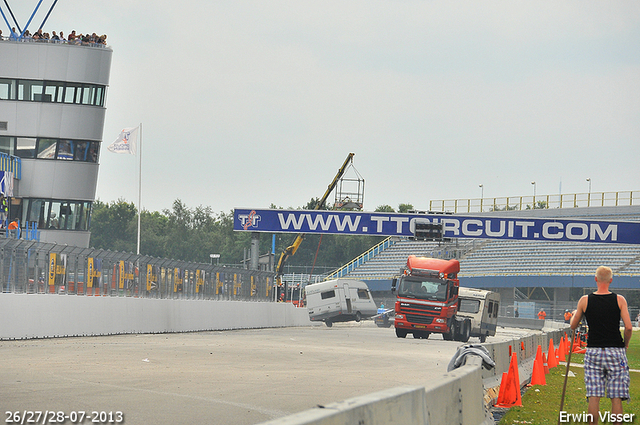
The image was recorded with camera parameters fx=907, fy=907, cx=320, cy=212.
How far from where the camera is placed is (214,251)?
13638cm

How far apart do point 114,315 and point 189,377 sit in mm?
12827

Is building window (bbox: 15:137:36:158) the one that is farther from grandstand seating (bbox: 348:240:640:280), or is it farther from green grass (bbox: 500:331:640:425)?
grandstand seating (bbox: 348:240:640:280)

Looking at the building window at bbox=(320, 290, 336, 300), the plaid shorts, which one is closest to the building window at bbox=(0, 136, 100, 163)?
the building window at bbox=(320, 290, 336, 300)

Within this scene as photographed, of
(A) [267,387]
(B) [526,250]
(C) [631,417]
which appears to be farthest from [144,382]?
(B) [526,250]

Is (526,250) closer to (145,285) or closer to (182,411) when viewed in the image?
(145,285)

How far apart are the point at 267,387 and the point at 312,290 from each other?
130ft

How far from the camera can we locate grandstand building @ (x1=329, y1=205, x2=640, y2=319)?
68.7m

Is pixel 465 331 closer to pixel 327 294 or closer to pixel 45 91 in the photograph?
pixel 327 294

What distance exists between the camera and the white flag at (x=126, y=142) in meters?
58.3

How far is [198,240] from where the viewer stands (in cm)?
13975

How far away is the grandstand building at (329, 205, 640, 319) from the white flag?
2422cm

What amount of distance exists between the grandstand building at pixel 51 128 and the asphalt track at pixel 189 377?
27.0 metres

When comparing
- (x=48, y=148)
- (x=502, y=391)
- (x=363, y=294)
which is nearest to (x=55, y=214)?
(x=48, y=148)

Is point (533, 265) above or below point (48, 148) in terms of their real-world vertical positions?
below
